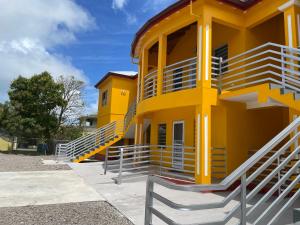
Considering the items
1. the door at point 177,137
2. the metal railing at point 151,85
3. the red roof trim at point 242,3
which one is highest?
the red roof trim at point 242,3

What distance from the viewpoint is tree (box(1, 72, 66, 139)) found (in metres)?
23.5

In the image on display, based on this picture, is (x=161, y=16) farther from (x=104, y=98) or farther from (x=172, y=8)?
(x=104, y=98)

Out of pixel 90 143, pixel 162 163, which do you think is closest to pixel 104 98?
pixel 90 143

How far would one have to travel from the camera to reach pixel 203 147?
9039mm

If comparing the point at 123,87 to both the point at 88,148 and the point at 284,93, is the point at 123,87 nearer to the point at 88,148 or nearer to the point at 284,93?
the point at 88,148

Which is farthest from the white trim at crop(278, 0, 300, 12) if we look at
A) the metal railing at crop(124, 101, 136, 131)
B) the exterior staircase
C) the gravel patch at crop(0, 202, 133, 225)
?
the exterior staircase

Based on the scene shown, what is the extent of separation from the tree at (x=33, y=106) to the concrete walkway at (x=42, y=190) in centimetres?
1232

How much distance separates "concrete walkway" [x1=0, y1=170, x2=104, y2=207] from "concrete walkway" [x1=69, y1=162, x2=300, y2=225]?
1.62 feet

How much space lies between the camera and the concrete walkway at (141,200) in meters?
5.89

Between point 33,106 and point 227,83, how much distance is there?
1991cm

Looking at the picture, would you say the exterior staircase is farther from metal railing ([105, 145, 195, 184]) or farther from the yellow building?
metal railing ([105, 145, 195, 184])

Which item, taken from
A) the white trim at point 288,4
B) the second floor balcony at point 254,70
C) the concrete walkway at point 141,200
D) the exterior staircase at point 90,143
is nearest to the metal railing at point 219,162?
the concrete walkway at point 141,200

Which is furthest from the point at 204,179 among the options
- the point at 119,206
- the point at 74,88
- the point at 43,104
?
the point at 74,88

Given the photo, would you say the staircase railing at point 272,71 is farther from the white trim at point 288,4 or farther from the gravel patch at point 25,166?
the gravel patch at point 25,166
